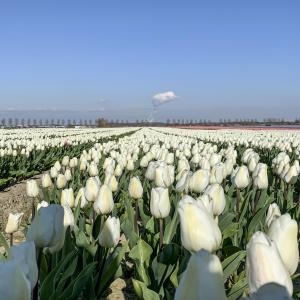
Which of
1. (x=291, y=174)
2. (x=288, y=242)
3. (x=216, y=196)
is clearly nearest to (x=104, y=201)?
(x=216, y=196)

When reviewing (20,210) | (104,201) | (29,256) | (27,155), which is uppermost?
(29,256)

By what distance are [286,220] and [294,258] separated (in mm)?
131

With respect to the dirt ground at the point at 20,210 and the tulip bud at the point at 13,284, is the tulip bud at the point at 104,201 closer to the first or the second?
the dirt ground at the point at 20,210

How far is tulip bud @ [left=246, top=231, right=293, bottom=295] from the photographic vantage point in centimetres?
112

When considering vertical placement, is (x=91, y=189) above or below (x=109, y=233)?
above

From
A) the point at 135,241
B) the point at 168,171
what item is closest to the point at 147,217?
the point at 168,171

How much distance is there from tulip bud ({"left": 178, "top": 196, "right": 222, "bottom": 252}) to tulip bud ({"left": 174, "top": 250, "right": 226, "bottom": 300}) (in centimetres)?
57

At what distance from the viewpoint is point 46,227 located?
211 centimetres

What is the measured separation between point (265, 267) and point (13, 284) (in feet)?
2.29

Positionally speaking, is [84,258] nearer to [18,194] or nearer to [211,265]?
[211,265]

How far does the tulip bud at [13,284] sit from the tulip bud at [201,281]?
461 mm

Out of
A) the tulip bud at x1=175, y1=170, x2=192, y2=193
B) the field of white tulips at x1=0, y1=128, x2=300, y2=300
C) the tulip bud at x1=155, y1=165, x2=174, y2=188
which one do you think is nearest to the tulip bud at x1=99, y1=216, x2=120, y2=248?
the field of white tulips at x1=0, y1=128, x2=300, y2=300

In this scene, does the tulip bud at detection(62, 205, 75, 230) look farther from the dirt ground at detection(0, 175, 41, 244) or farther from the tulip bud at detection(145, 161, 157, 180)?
the dirt ground at detection(0, 175, 41, 244)

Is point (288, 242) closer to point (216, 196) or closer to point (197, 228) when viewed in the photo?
point (197, 228)
